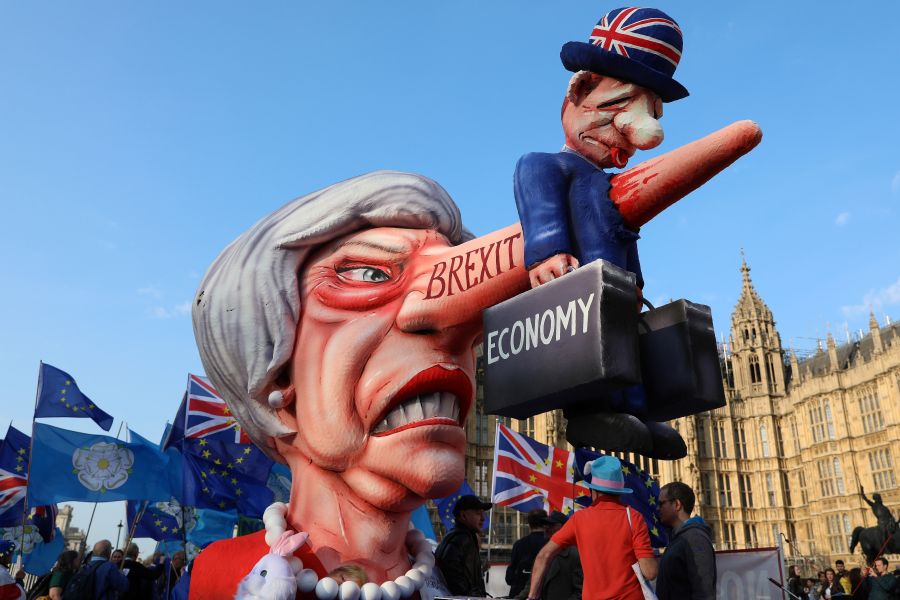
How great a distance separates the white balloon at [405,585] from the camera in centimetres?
246

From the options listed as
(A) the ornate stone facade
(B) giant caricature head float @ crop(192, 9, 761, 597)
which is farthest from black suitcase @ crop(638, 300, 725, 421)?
(A) the ornate stone facade

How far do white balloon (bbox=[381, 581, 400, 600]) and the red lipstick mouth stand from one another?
0.49 metres

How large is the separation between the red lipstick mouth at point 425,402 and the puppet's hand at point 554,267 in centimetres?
79

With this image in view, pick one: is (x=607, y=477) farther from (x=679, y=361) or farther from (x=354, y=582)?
(x=679, y=361)

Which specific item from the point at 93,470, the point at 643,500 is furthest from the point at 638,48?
the point at 93,470

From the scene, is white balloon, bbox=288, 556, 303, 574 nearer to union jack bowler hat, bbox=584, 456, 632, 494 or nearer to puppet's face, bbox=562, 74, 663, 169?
union jack bowler hat, bbox=584, 456, 632, 494

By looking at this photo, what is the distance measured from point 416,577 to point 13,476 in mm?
9582

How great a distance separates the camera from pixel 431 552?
9.18ft

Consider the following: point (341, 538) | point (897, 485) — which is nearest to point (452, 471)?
point (341, 538)

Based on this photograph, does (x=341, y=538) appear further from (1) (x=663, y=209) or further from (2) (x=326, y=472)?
(1) (x=663, y=209)

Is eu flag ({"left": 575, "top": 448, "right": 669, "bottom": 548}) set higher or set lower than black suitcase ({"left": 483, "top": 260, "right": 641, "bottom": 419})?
higher

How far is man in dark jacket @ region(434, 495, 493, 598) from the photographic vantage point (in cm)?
291

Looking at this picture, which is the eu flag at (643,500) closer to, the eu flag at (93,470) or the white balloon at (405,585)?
the eu flag at (93,470)

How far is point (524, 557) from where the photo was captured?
4.67m
